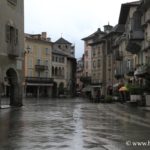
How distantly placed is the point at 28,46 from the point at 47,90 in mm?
17070

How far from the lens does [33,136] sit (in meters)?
17.0

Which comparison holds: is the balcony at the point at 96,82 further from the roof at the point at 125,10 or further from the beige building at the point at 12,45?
the beige building at the point at 12,45

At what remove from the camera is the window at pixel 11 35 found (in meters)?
48.0

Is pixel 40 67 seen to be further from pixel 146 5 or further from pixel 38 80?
pixel 146 5

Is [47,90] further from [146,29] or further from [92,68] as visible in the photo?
[146,29]

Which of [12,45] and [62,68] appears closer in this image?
[12,45]

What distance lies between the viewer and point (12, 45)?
49.2 m

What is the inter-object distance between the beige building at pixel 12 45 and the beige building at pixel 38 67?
73001 mm

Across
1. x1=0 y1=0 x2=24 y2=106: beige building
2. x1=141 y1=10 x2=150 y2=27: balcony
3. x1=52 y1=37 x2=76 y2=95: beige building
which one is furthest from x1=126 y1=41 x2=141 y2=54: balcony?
x1=52 y1=37 x2=76 y2=95: beige building

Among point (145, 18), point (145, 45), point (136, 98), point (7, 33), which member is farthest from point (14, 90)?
point (145, 45)

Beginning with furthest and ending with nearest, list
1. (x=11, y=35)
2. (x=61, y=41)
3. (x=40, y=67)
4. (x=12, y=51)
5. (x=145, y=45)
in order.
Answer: (x=61, y=41)
(x=40, y=67)
(x=145, y=45)
(x=11, y=35)
(x=12, y=51)

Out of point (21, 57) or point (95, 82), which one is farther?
point (95, 82)

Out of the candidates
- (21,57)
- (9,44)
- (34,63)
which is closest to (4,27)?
(9,44)

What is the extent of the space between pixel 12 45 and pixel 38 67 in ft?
270
